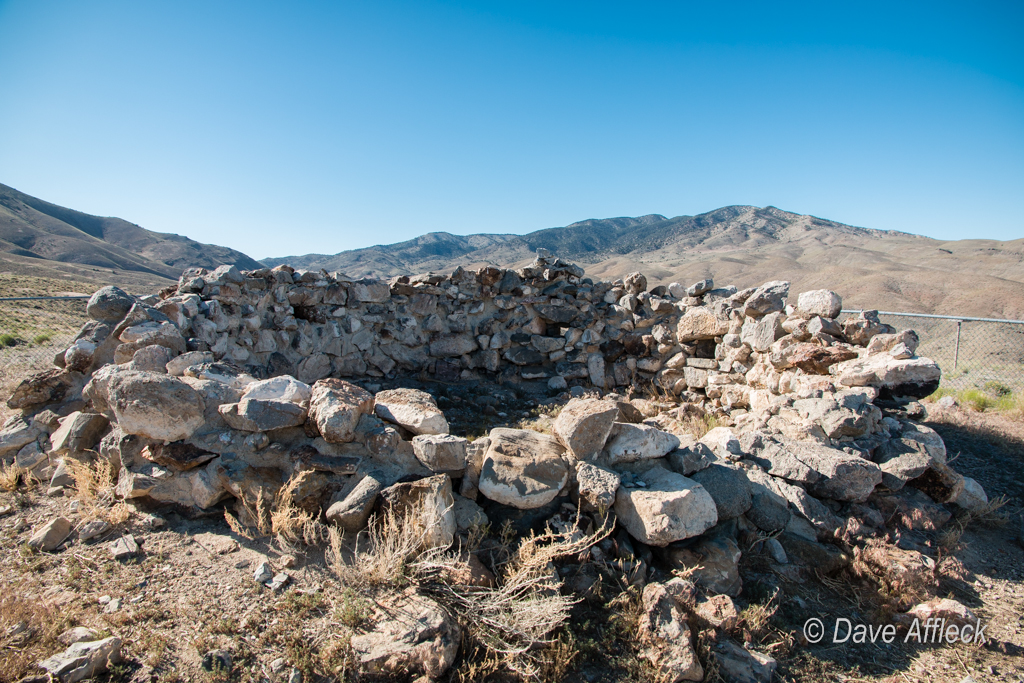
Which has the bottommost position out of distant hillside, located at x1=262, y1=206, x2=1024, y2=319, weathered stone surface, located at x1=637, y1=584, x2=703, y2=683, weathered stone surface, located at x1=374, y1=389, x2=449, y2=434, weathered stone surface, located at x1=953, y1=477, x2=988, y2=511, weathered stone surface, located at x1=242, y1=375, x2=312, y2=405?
weathered stone surface, located at x1=637, y1=584, x2=703, y2=683

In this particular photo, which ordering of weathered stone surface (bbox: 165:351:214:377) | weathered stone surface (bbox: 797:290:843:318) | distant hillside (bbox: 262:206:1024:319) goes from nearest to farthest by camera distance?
weathered stone surface (bbox: 165:351:214:377), weathered stone surface (bbox: 797:290:843:318), distant hillside (bbox: 262:206:1024:319)

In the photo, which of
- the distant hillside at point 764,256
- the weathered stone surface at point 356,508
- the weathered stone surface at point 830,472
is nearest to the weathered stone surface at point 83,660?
the weathered stone surface at point 356,508

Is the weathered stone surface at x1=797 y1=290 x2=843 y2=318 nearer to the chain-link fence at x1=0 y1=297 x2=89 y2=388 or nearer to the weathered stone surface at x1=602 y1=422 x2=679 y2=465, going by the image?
the weathered stone surface at x1=602 y1=422 x2=679 y2=465

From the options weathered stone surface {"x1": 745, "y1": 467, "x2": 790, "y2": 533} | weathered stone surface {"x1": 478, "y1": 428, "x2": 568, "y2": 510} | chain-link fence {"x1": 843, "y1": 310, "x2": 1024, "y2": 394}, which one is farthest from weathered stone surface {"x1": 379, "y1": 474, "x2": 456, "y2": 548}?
chain-link fence {"x1": 843, "y1": 310, "x2": 1024, "y2": 394}

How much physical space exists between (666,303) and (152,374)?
6113 millimetres

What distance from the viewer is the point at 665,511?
2721 millimetres

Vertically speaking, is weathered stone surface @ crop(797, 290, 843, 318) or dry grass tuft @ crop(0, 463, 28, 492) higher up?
weathered stone surface @ crop(797, 290, 843, 318)

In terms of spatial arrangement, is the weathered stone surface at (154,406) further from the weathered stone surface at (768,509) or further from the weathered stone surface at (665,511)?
the weathered stone surface at (768,509)

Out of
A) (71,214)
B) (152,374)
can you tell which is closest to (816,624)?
(152,374)

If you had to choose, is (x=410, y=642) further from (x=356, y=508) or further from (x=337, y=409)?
(x=337, y=409)

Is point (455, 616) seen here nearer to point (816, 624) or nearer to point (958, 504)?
point (816, 624)

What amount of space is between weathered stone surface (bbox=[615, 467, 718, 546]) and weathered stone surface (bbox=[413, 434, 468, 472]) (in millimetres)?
1008

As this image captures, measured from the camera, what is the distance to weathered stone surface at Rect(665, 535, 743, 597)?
104 inches

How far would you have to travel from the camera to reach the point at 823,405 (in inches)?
152
